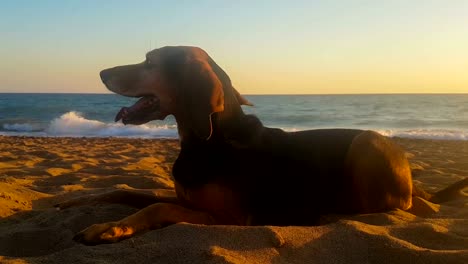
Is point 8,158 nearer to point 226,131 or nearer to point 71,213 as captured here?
point 71,213

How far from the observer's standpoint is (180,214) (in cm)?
376

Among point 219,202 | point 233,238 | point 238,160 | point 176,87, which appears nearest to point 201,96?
point 176,87

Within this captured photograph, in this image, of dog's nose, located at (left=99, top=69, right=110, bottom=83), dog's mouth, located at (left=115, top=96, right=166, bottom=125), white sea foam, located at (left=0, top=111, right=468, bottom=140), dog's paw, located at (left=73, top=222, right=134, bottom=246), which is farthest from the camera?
white sea foam, located at (left=0, top=111, right=468, bottom=140)

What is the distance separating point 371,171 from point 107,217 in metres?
2.29

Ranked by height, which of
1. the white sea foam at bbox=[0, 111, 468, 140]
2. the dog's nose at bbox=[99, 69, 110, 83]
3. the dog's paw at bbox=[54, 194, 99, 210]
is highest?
the dog's nose at bbox=[99, 69, 110, 83]

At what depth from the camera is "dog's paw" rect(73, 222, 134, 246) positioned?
3.29 metres

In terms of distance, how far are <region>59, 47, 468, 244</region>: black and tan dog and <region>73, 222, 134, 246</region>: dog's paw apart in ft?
1.03

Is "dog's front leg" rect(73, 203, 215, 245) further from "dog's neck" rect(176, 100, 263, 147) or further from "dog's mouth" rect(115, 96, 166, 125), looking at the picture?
"dog's mouth" rect(115, 96, 166, 125)

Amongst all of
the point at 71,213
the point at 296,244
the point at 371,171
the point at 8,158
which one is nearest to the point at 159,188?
the point at 71,213

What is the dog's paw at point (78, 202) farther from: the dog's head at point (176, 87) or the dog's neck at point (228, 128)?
the dog's neck at point (228, 128)

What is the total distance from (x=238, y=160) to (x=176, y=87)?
81 centimetres

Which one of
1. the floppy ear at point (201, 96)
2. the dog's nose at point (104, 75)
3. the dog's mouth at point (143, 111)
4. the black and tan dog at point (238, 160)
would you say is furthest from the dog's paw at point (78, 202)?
the floppy ear at point (201, 96)

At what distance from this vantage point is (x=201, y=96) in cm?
398

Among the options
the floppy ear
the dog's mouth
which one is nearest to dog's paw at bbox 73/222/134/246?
the floppy ear
